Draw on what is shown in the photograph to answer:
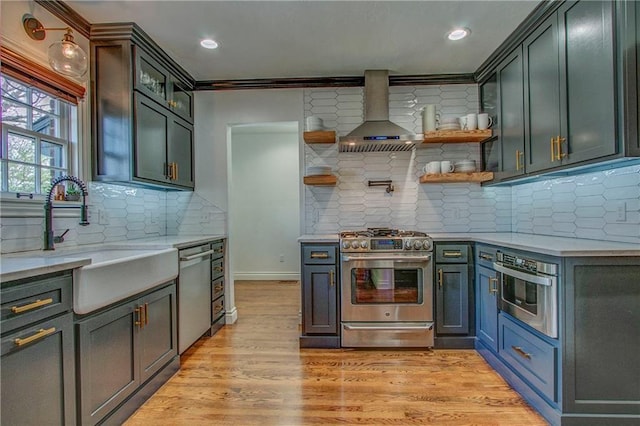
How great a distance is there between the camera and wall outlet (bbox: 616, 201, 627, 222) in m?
1.98

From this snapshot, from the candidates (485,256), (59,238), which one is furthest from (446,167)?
(59,238)

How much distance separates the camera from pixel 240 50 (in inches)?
109

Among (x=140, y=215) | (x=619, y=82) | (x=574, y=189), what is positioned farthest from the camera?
(x=140, y=215)

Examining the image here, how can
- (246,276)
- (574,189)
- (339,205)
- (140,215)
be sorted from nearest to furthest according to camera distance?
(574,189) → (140,215) → (339,205) → (246,276)

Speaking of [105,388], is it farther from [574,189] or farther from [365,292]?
[574,189]

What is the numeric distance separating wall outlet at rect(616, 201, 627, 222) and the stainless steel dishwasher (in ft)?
10.1

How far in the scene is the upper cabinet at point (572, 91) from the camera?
5.29 ft

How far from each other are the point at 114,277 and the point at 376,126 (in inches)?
97.5

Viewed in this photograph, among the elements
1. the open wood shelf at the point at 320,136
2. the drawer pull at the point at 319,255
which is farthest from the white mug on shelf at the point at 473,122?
the drawer pull at the point at 319,255

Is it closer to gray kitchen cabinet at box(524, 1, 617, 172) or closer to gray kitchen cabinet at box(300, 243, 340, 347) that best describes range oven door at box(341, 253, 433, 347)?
gray kitchen cabinet at box(300, 243, 340, 347)

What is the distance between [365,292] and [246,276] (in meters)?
3.21

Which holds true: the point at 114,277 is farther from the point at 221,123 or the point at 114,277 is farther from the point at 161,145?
the point at 221,123

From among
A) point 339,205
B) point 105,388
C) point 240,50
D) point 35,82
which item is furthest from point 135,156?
point 339,205

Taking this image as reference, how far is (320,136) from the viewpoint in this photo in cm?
313
